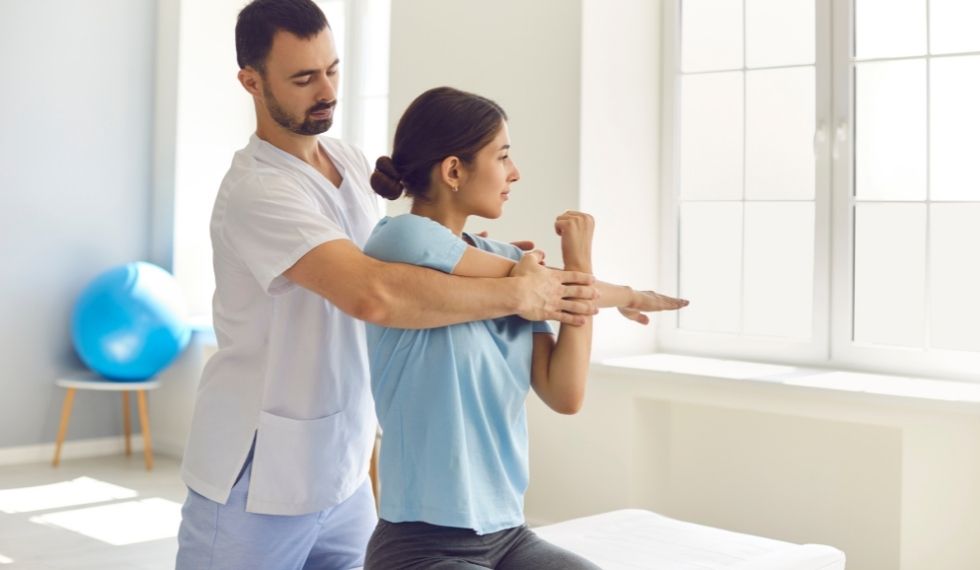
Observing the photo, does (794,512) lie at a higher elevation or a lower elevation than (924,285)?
lower

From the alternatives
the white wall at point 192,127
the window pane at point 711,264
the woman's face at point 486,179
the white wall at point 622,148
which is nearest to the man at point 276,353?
the woman's face at point 486,179

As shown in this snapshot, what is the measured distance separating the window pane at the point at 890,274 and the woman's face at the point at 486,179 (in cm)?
236

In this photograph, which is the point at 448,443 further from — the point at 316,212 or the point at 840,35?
the point at 840,35

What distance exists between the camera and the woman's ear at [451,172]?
5.33 feet

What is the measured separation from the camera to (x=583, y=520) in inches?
107

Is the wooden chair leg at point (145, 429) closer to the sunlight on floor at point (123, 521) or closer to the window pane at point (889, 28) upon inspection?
the sunlight on floor at point (123, 521)

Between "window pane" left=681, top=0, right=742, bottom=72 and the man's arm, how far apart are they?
8.80 ft

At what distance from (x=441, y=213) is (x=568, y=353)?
273 mm

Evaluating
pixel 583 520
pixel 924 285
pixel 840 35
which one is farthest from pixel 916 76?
pixel 583 520

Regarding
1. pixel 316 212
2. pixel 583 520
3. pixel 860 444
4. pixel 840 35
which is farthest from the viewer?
pixel 840 35

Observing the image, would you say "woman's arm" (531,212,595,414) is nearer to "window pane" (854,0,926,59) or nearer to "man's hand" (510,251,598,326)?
"man's hand" (510,251,598,326)

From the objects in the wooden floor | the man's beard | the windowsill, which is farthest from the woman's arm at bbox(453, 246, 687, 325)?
the wooden floor

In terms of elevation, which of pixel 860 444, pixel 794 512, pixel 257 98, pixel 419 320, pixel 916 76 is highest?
pixel 916 76

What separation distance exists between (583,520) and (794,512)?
1243 millimetres
